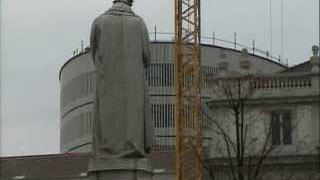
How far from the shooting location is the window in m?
50.1

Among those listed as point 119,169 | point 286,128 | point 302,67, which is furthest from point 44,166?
point 119,169

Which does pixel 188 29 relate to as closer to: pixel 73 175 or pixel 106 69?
pixel 73 175

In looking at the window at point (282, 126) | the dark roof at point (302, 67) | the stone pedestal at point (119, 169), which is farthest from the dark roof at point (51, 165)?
the stone pedestal at point (119, 169)

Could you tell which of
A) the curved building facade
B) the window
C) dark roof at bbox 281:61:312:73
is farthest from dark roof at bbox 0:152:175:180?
the curved building facade

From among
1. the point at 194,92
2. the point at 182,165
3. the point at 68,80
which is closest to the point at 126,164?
the point at 182,165

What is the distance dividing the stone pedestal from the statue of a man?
0.66ft

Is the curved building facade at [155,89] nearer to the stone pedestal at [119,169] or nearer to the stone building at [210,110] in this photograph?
the stone building at [210,110]

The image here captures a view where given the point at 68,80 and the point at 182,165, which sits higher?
the point at 68,80

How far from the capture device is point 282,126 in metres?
50.1

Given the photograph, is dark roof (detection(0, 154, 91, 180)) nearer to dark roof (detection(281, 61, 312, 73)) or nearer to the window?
dark roof (detection(281, 61, 312, 73))

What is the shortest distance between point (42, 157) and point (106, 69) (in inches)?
2173

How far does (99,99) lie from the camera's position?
18.4m

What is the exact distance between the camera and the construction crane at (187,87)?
214 feet

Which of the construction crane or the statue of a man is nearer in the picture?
the statue of a man
